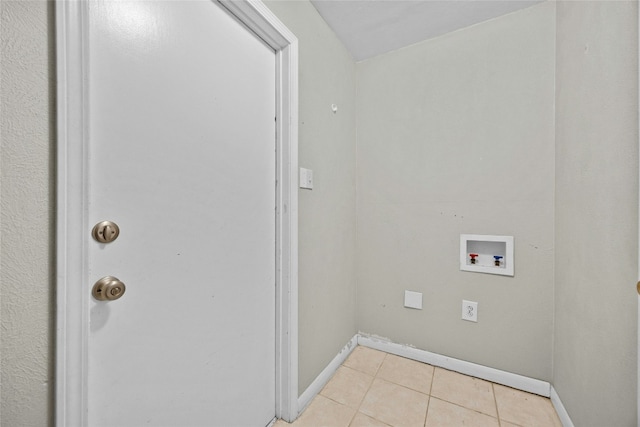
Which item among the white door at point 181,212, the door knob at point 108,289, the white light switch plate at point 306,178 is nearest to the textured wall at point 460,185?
the white light switch plate at point 306,178

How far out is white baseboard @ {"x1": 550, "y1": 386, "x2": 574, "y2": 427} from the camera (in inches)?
47.5

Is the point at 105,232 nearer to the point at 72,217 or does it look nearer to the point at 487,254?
the point at 72,217

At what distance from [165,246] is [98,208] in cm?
22

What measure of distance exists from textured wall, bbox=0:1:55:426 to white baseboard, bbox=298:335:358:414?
3.51 ft

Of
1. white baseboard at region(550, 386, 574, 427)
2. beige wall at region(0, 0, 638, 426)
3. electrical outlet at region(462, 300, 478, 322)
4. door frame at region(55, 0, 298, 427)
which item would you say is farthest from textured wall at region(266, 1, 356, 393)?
white baseboard at region(550, 386, 574, 427)

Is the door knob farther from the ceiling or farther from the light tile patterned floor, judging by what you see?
the ceiling

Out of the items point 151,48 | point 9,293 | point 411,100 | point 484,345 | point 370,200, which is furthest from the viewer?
point 370,200

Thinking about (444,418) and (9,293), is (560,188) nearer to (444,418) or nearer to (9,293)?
(444,418)

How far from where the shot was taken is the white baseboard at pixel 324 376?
1.37 meters

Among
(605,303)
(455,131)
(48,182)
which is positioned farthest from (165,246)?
(455,131)

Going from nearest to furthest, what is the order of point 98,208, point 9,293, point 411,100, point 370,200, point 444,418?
point 9,293, point 98,208, point 444,418, point 411,100, point 370,200

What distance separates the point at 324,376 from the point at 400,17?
7.02 ft

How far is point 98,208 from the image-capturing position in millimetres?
661

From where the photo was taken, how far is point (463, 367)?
164cm
